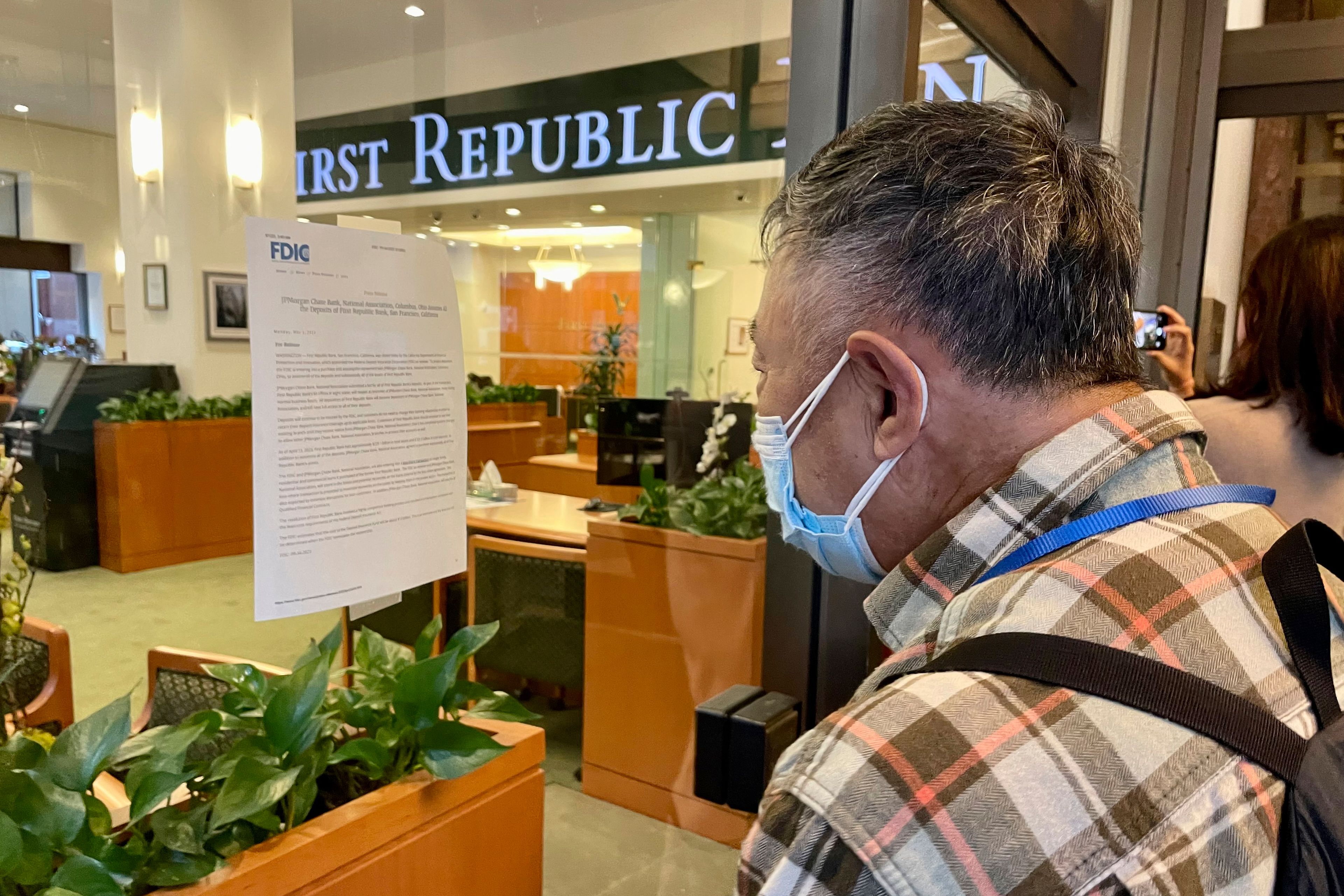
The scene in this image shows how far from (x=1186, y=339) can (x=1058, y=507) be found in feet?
7.30

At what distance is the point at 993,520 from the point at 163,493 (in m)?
1.77

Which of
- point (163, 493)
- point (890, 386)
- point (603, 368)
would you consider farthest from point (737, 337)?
point (890, 386)

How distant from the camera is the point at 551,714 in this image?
3354 millimetres

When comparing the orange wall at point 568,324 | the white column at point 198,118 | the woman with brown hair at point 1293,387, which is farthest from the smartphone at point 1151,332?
the orange wall at point 568,324

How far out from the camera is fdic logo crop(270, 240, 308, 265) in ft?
3.10

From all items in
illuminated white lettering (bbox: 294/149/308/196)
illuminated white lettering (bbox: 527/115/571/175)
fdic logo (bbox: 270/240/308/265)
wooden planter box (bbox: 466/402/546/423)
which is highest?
illuminated white lettering (bbox: 527/115/571/175)

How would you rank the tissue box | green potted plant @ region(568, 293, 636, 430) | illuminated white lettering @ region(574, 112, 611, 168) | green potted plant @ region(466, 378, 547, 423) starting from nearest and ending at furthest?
the tissue box, illuminated white lettering @ region(574, 112, 611, 168), green potted plant @ region(466, 378, 547, 423), green potted plant @ region(568, 293, 636, 430)

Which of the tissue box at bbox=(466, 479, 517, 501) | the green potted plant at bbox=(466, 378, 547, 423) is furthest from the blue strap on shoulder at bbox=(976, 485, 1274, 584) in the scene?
the green potted plant at bbox=(466, 378, 547, 423)

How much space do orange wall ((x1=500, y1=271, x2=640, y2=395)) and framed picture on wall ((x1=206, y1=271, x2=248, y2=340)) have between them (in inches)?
195

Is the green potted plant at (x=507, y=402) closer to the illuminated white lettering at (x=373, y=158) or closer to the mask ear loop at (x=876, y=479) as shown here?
the illuminated white lettering at (x=373, y=158)

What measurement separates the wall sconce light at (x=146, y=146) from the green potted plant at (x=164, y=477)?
0.40 m

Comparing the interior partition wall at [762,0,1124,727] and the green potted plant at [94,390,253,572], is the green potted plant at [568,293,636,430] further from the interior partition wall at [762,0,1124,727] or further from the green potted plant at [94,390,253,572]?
the interior partition wall at [762,0,1124,727]

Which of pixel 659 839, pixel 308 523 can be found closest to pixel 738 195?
pixel 659 839

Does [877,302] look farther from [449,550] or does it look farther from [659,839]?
[659,839]
